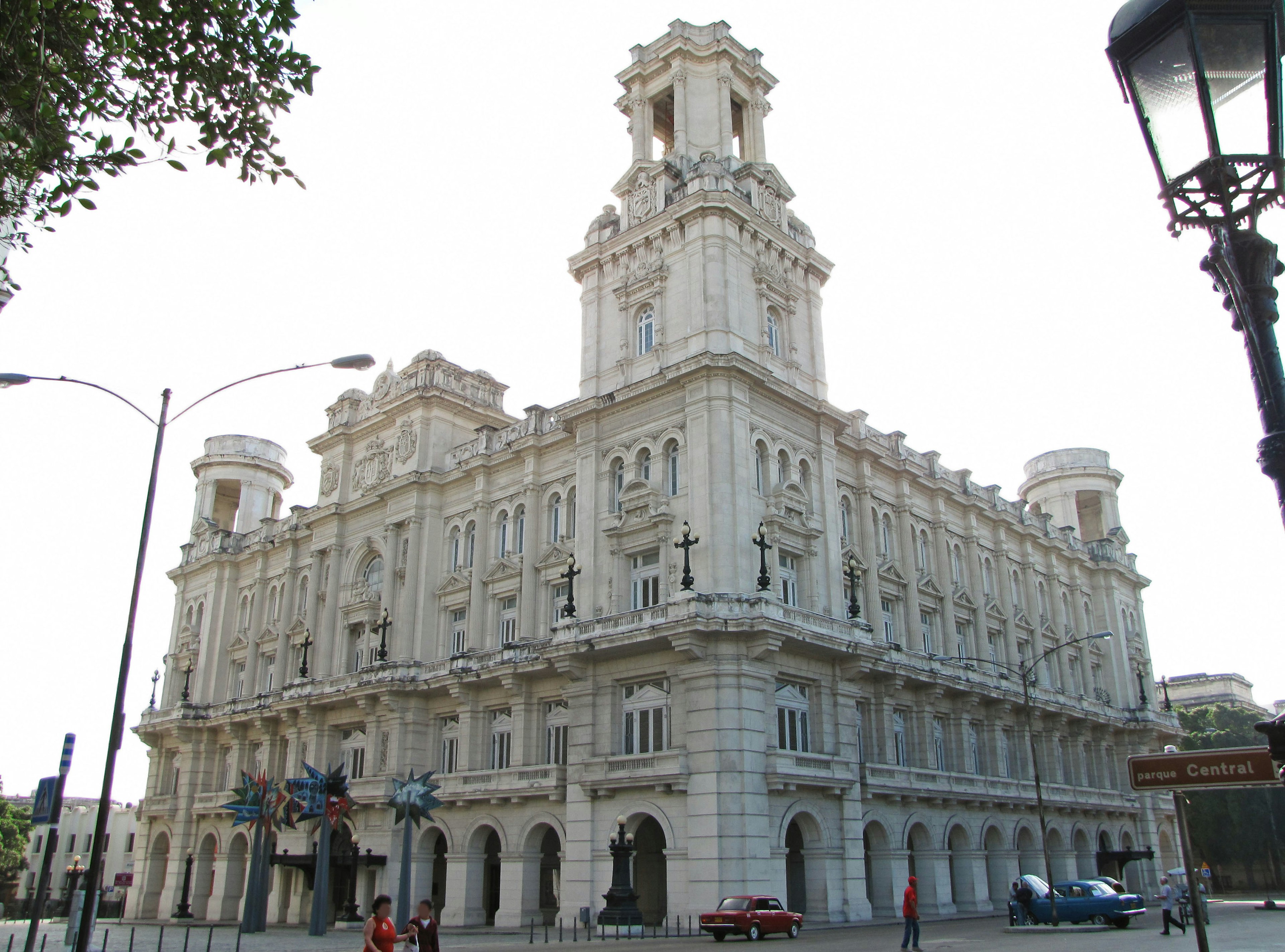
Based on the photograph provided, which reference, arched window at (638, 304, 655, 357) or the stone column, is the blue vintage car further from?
the stone column

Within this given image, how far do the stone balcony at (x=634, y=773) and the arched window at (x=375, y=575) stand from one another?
1927cm

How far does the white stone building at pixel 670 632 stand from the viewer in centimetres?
3788

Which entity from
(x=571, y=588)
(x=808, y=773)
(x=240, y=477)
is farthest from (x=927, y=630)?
(x=240, y=477)

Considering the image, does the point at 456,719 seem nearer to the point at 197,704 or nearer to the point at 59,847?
the point at 197,704

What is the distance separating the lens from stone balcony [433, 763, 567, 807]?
4066 cm

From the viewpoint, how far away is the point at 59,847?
10012cm

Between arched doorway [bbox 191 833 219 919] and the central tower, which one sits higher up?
the central tower

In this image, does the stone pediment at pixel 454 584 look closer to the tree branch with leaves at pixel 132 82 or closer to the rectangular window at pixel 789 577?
the rectangular window at pixel 789 577

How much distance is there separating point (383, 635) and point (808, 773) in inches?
914

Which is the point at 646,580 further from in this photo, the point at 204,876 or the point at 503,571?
the point at 204,876

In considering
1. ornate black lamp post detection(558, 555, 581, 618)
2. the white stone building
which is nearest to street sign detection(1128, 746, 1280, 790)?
the white stone building

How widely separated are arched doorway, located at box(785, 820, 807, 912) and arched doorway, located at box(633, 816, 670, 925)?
4.73 metres

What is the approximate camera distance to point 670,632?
120 feet

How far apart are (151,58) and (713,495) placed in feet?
91.3
